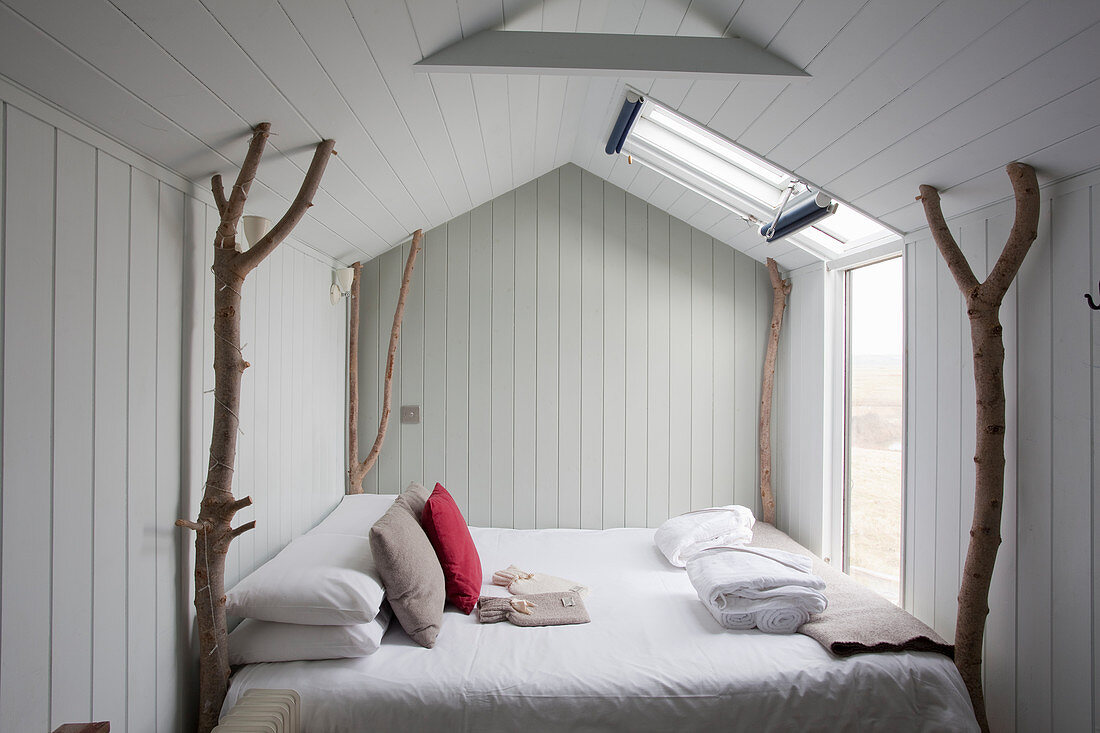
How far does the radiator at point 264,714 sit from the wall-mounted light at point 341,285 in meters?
1.81

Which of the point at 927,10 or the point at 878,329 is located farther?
the point at 878,329

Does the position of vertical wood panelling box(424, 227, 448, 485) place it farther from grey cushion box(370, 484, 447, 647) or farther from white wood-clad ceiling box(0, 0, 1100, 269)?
grey cushion box(370, 484, 447, 647)

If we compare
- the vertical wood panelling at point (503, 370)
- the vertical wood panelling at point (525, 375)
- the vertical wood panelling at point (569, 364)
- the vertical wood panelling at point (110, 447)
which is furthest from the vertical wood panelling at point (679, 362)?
the vertical wood panelling at point (110, 447)

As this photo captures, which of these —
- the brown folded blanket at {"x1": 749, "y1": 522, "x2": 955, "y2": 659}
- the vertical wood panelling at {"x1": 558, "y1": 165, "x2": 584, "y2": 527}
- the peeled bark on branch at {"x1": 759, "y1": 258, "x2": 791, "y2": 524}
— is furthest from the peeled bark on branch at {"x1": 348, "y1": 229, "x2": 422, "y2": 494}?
the brown folded blanket at {"x1": 749, "y1": 522, "x2": 955, "y2": 659}

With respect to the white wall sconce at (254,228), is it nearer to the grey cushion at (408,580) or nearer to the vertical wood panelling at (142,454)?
the vertical wood panelling at (142,454)

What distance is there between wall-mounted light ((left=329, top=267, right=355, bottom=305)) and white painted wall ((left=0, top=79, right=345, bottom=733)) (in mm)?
1034

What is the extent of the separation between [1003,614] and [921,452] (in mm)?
588

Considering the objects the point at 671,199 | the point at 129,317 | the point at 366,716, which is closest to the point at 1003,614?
the point at 366,716

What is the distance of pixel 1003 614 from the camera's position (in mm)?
1766

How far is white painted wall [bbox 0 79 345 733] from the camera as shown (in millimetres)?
1109

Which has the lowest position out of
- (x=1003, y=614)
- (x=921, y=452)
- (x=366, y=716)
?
(x=366, y=716)

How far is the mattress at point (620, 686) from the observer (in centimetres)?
161

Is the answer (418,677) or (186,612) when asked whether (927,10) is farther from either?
(186,612)

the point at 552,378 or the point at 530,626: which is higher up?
the point at 552,378
